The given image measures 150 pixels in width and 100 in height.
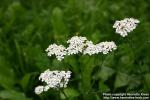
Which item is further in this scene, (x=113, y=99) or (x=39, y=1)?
(x=39, y=1)

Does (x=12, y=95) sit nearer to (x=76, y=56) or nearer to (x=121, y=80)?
(x=76, y=56)

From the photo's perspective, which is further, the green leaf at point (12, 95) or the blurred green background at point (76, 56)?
the green leaf at point (12, 95)

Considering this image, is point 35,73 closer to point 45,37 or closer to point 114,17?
point 45,37

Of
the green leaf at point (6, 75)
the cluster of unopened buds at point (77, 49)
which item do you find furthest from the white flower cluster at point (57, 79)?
the green leaf at point (6, 75)

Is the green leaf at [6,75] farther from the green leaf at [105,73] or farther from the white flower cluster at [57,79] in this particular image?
the white flower cluster at [57,79]

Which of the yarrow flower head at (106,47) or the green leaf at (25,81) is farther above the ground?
the green leaf at (25,81)

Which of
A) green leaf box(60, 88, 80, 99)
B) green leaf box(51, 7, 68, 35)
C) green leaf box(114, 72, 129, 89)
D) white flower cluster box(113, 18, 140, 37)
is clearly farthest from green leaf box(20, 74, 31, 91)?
white flower cluster box(113, 18, 140, 37)

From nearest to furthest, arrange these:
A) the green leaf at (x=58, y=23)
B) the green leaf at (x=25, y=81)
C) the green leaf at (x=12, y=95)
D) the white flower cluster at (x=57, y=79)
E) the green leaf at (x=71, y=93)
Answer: the white flower cluster at (x=57, y=79), the green leaf at (x=71, y=93), the green leaf at (x=12, y=95), the green leaf at (x=25, y=81), the green leaf at (x=58, y=23)

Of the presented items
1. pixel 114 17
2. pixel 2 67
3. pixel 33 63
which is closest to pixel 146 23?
pixel 114 17

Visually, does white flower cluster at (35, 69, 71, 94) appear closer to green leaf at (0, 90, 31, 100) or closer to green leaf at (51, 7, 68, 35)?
green leaf at (0, 90, 31, 100)
